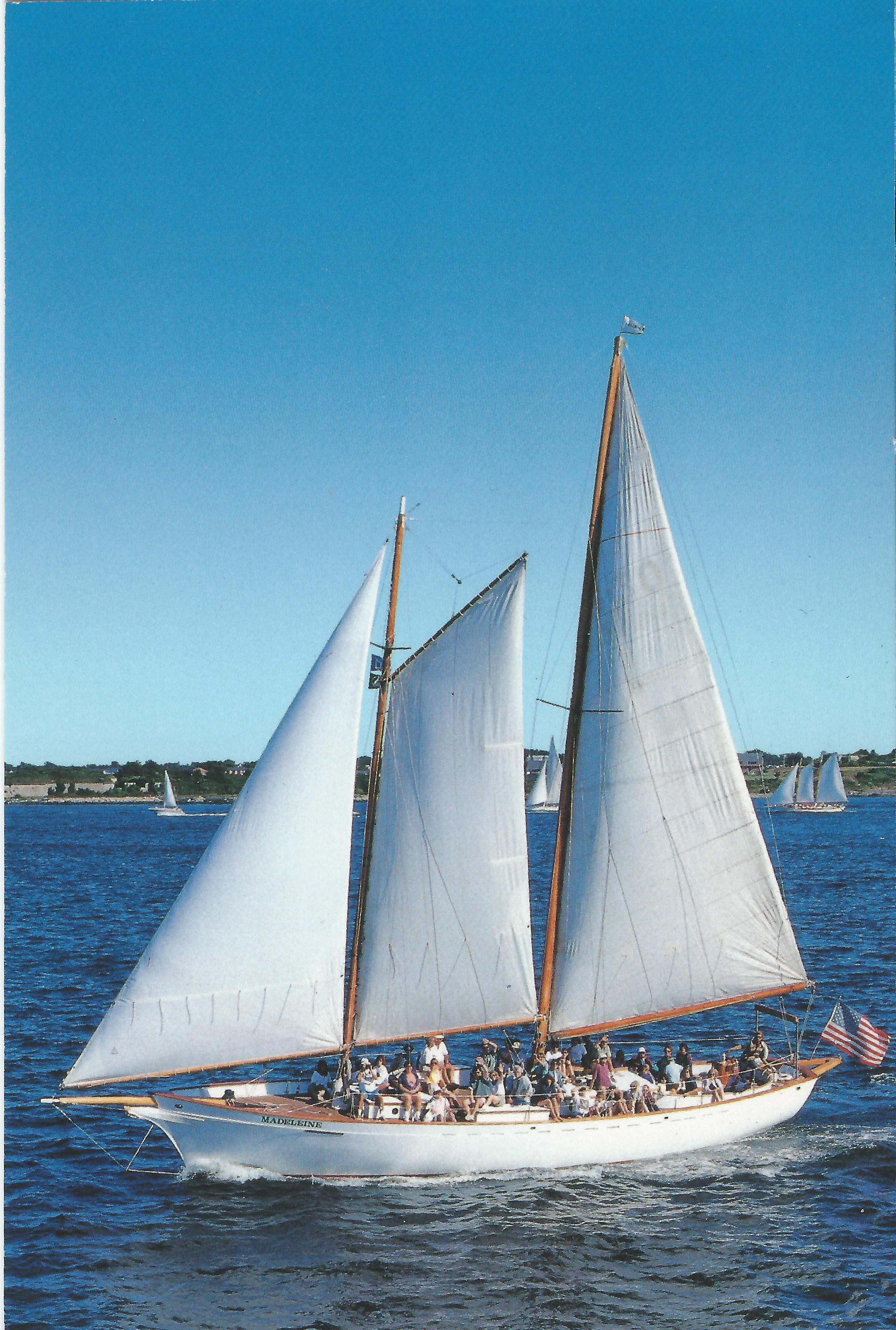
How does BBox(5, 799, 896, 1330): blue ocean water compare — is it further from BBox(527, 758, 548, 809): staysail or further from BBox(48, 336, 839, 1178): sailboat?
BBox(527, 758, 548, 809): staysail

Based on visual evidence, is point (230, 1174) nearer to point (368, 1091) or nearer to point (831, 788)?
point (368, 1091)

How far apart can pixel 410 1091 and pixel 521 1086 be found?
2685 mm

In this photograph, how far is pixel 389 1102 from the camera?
1054 inches

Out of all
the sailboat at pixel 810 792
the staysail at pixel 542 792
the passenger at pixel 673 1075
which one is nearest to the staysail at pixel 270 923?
the passenger at pixel 673 1075

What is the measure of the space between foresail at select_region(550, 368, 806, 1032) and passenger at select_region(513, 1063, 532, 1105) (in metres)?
2.31

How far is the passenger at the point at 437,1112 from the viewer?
2639 cm

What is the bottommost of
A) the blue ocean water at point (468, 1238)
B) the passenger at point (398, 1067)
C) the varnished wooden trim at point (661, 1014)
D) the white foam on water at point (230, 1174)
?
the blue ocean water at point (468, 1238)

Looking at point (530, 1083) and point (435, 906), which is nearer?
point (530, 1083)

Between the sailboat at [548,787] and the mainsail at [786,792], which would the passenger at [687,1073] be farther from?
the mainsail at [786,792]

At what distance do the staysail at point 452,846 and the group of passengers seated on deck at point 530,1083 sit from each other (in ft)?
3.53

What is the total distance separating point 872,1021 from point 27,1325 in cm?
3033

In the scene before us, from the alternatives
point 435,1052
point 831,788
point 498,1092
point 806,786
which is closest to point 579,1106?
point 498,1092

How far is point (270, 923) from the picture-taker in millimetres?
26109

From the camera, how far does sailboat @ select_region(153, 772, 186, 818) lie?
192 m
